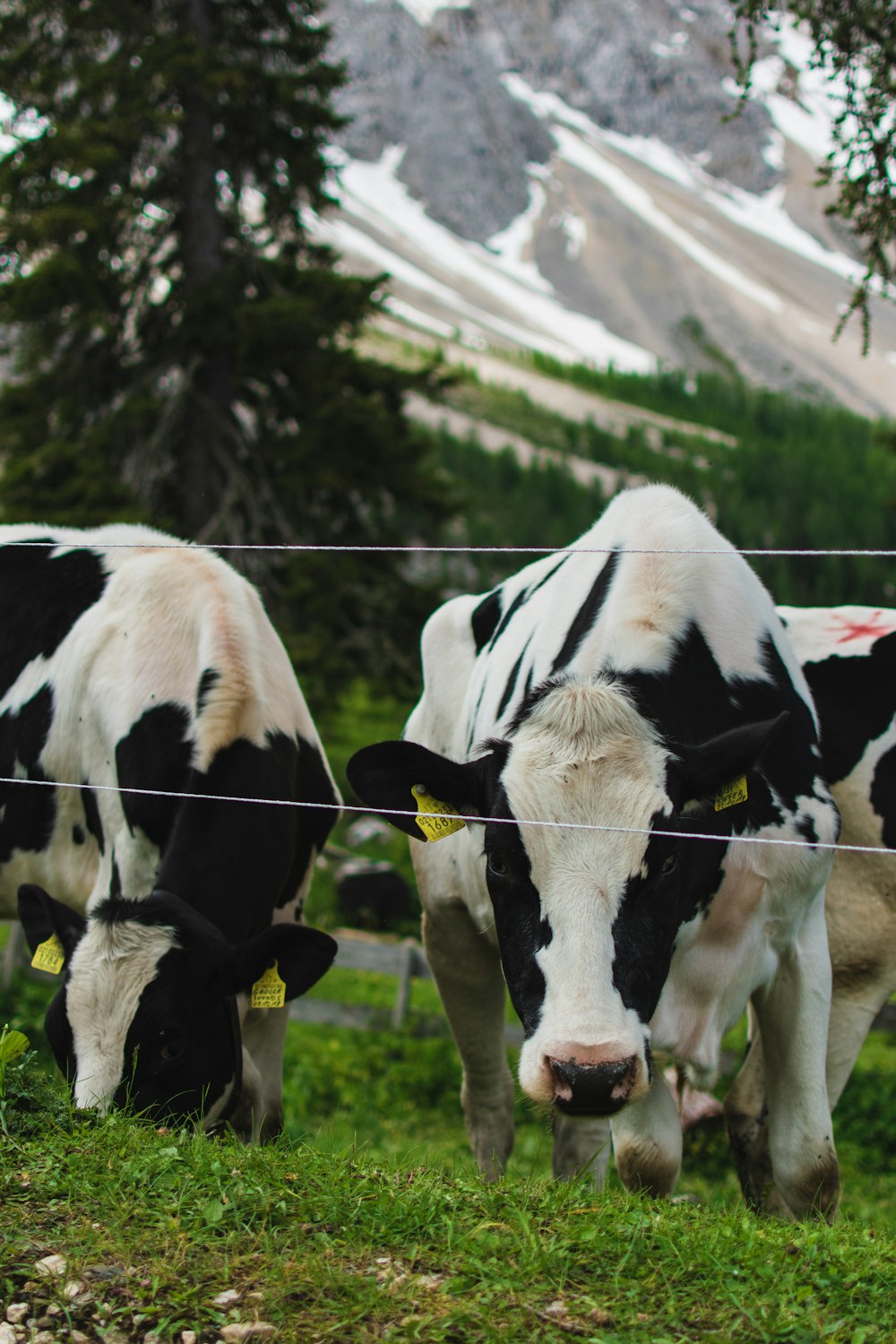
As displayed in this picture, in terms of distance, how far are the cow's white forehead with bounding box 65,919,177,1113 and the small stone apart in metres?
1.43

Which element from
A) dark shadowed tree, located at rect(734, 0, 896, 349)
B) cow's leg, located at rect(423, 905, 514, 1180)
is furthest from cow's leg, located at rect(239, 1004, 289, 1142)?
dark shadowed tree, located at rect(734, 0, 896, 349)

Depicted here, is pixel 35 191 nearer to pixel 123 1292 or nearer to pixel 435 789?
pixel 435 789

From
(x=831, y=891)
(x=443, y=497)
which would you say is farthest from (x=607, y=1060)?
(x=443, y=497)

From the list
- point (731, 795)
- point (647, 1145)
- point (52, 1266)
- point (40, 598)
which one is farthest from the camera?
point (40, 598)

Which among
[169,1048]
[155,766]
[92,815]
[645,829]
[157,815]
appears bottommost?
[169,1048]

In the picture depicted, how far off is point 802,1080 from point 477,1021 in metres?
2.07

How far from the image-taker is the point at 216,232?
20.7m

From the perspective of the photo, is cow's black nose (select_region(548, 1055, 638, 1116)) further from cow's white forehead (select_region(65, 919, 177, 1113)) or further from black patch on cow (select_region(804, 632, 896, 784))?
black patch on cow (select_region(804, 632, 896, 784))

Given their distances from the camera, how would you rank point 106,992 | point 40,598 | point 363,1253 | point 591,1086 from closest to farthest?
point 363,1253 → point 591,1086 → point 106,992 → point 40,598

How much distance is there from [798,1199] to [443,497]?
17.4 meters

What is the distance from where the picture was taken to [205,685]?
6277mm

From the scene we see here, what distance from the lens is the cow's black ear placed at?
557cm

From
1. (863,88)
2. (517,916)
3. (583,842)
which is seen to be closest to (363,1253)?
(517,916)

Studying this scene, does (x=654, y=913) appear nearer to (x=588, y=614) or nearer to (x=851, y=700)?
(x=588, y=614)
